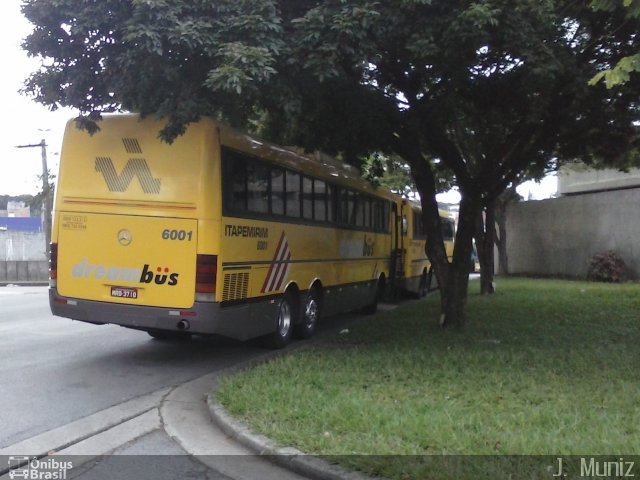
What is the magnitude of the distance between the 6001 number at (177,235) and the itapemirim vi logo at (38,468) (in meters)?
3.66

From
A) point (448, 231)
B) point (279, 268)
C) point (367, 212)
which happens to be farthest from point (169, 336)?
point (448, 231)

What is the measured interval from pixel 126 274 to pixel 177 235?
910 millimetres

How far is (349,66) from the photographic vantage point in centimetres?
927

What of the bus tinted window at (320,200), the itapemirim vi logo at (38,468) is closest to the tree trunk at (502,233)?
the bus tinted window at (320,200)

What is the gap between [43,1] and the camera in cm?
834

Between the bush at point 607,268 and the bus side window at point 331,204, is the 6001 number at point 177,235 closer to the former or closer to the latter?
the bus side window at point 331,204

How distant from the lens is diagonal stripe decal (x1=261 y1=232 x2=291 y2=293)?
10.6m

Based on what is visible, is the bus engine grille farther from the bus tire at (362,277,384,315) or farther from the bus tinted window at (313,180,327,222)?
the bus tire at (362,277,384,315)

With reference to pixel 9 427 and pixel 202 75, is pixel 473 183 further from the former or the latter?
pixel 9 427

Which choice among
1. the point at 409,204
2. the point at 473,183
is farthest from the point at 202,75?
the point at 409,204

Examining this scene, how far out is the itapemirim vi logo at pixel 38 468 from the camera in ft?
17.9

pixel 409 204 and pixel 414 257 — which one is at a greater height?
pixel 409 204

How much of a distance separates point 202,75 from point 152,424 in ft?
13.4

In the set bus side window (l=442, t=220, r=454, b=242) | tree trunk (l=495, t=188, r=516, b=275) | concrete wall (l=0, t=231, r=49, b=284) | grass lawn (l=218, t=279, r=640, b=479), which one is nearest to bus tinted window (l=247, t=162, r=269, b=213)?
grass lawn (l=218, t=279, r=640, b=479)
